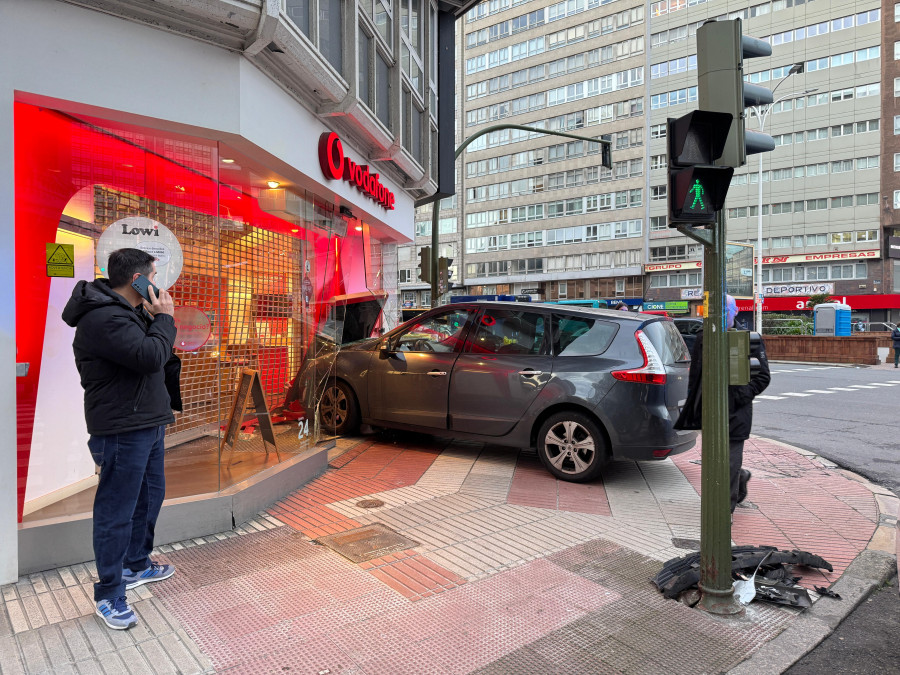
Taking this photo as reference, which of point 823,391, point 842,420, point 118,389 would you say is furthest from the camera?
point 823,391

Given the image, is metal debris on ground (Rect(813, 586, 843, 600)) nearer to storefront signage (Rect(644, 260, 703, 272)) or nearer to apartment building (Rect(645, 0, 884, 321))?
apartment building (Rect(645, 0, 884, 321))

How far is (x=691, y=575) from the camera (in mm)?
3822

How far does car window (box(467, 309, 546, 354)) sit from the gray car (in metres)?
0.01

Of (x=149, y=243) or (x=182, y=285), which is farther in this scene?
(x=182, y=285)

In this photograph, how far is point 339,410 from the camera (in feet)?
26.3

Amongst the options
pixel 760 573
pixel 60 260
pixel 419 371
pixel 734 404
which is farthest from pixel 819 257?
pixel 60 260

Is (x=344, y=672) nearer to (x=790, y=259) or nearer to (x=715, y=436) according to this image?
(x=715, y=436)

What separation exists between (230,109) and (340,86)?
2.20 meters

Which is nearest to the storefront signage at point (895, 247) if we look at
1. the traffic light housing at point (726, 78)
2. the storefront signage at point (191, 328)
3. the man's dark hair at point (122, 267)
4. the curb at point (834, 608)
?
the curb at point (834, 608)

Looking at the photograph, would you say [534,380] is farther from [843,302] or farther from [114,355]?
[843,302]

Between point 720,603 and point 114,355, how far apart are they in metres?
3.64

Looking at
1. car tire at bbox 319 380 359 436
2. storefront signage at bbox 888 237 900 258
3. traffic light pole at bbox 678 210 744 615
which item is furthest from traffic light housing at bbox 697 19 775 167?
storefront signage at bbox 888 237 900 258

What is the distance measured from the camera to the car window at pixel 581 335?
6.26 m

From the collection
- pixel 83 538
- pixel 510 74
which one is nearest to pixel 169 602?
pixel 83 538
